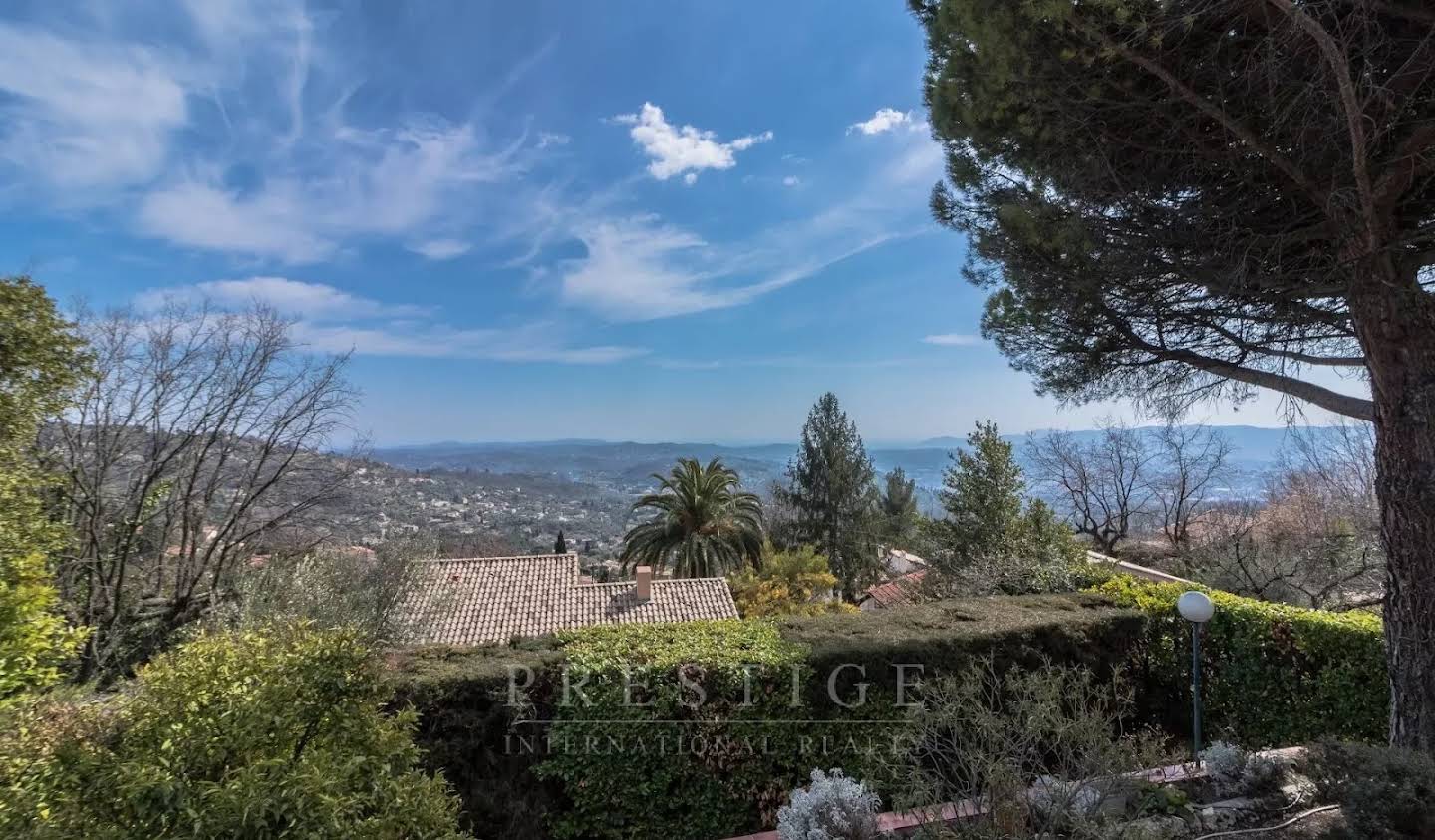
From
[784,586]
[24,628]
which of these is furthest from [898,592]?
[24,628]

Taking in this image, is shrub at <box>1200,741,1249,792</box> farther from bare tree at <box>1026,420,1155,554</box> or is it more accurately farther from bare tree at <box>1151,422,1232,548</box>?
bare tree at <box>1151,422,1232,548</box>

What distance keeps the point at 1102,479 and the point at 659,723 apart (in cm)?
1813

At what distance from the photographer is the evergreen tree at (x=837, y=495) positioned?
74.8ft

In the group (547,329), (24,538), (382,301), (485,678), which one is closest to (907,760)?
(485,678)

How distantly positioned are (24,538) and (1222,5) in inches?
329

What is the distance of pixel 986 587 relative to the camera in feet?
32.2

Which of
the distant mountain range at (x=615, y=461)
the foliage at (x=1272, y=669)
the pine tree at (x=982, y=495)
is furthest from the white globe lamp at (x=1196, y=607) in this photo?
the distant mountain range at (x=615, y=461)

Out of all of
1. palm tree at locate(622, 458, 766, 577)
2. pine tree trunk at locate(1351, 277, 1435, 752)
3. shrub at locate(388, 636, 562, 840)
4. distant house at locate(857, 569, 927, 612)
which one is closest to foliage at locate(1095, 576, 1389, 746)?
pine tree trunk at locate(1351, 277, 1435, 752)

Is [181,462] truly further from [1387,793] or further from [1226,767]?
[1387,793]

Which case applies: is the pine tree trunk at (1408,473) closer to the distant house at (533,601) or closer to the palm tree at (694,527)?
the distant house at (533,601)

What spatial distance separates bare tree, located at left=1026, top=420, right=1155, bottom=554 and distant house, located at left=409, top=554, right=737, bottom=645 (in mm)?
11574

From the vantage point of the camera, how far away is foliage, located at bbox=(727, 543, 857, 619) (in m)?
14.6

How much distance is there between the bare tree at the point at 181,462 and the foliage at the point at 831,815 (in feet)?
25.9

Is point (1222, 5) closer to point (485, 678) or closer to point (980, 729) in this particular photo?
point (980, 729)
